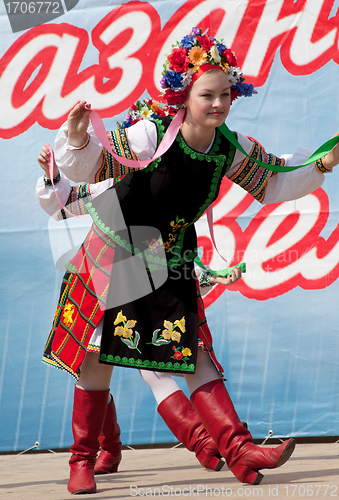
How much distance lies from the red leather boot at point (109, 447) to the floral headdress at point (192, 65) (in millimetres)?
1319

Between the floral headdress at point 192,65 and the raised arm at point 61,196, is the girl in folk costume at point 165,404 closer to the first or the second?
the raised arm at point 61,196

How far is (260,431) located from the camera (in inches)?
111

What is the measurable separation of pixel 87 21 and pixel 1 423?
2.24 metres

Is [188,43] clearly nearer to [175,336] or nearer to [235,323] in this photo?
[175,336]

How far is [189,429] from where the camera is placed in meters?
1.93

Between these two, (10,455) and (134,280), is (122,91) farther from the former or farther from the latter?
(10,455)

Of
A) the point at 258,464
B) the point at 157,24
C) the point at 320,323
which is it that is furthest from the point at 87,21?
the point at 258,464

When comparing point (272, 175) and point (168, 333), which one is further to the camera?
point (272, 175)

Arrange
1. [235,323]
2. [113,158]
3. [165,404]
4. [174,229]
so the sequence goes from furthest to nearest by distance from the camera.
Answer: [235,323] < [165,404] < [174,229] < [113,158]

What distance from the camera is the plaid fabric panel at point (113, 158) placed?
64.1 inches

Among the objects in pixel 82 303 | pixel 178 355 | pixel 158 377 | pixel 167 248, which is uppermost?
pixel 167 248

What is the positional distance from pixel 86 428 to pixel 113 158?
3.01 feet

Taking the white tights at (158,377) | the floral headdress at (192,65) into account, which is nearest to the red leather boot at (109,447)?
the white tights at (158,377)

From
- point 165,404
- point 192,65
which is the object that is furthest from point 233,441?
point 192,65
